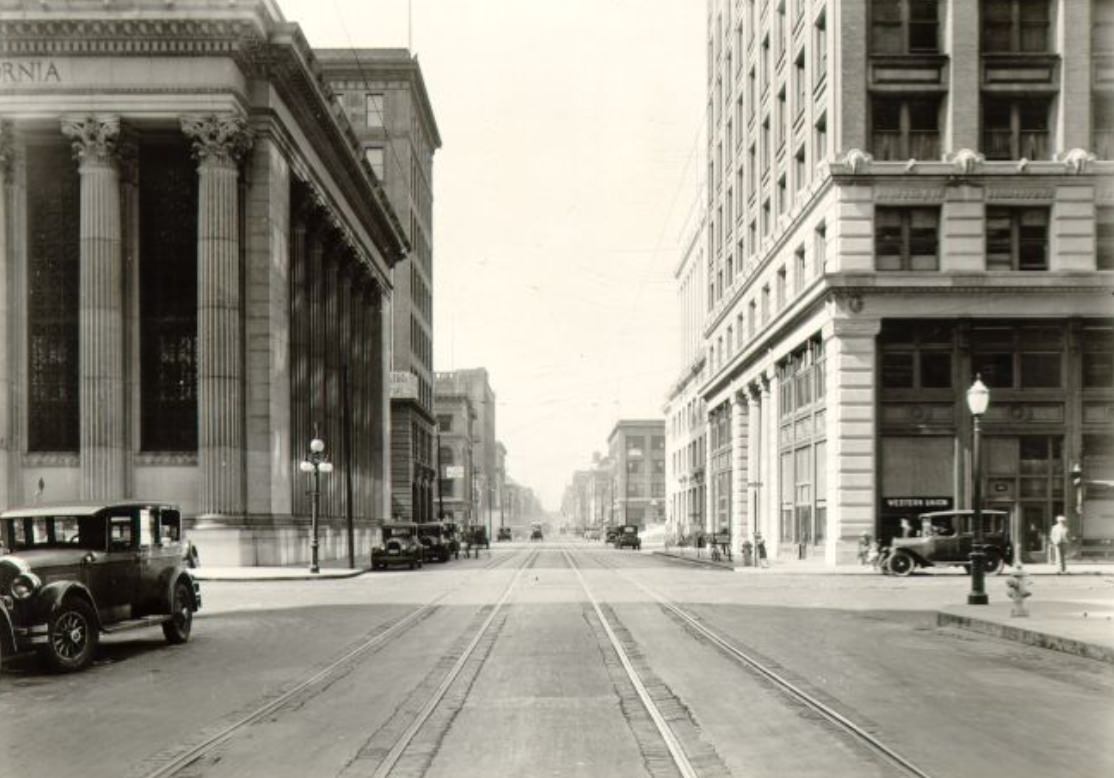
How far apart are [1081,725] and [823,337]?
33016 mm

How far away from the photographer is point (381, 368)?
240 ft

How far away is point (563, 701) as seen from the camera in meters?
11.6

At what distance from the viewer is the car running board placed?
51.0 feet

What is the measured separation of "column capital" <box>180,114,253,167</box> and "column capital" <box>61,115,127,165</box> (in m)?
2.27

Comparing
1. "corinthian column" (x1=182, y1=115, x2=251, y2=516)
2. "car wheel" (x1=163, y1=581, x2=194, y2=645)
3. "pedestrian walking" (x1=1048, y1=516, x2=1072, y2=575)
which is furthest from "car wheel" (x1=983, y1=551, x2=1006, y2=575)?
"car wheel" (x1=163, y1=581, x2=194, y2=645)

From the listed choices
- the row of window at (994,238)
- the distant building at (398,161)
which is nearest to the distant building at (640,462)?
the distant building at (398,161)

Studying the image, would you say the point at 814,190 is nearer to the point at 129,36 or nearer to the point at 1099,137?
the point at 1099,137

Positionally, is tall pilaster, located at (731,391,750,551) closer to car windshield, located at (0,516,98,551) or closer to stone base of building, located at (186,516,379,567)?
stone base of building, located at (186,516,379,567)

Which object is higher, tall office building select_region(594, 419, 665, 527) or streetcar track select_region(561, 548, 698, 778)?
streetcar track select_region(561, 548, 698, 778)

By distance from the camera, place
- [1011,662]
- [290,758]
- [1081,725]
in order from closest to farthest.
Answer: [290,758] < [1081,725] < [1011,662]

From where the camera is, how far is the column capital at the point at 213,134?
130 ft

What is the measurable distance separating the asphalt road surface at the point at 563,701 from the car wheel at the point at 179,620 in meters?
0.32

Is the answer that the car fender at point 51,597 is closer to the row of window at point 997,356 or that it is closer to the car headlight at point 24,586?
the car headlight at point 24,586

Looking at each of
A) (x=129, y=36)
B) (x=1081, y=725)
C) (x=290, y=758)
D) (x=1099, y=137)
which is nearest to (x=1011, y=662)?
(x=1081, y=725)
